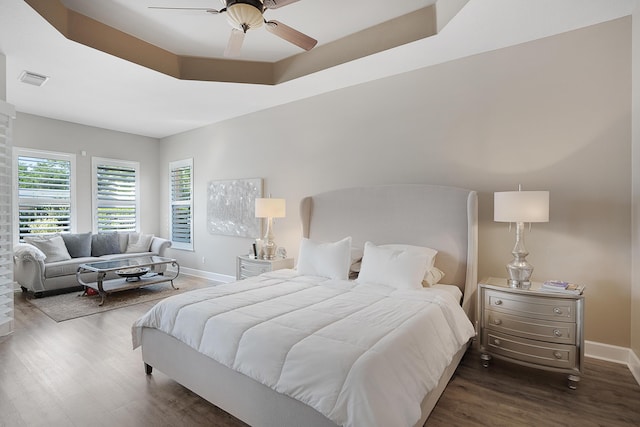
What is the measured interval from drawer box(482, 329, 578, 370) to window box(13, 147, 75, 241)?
6.81 metres

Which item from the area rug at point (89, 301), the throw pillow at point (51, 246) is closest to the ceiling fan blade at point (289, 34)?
the area rug at point (89, 301)

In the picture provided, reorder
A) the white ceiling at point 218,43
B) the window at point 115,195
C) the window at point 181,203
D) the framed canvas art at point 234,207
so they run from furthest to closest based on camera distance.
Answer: the window at point 181,203 → the window at point 115,195 → the framed canvas art at point 234,207 → the white ceiling at point 218,43

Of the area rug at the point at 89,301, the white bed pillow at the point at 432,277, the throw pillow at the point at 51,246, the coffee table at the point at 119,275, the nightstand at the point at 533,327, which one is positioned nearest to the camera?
the nightstand at the point at 533,327

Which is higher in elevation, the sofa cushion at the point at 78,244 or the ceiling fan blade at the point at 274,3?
the ceiling fan blade at the point at 274,3

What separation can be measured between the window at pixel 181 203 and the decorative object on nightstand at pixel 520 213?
18.2 feet

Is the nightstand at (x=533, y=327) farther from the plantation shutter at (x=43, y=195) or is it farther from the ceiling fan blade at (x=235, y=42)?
the plantation shutter at (x=43, y=195)

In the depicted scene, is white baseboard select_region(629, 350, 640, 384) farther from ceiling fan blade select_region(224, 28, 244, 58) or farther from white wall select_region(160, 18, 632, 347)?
ceiling fan blade select_region(224, 28, 244, 58)

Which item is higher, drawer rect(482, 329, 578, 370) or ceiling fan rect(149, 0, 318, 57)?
ceiling fan rect(149, 0, 318, 57)

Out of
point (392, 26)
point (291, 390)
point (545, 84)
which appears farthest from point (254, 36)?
point (291, 390)

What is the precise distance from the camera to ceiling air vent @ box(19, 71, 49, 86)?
374cm

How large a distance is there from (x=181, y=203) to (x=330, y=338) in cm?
580

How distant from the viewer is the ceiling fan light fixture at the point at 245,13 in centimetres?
214

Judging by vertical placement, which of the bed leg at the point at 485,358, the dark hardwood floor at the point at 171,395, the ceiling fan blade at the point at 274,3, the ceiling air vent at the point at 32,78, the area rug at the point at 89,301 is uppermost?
the ceiling air vent at the point at 32,78

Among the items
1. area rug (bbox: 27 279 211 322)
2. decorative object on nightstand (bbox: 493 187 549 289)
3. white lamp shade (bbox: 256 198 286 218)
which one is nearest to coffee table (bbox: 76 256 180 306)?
area rug (bbox: 27 279 211 322)
